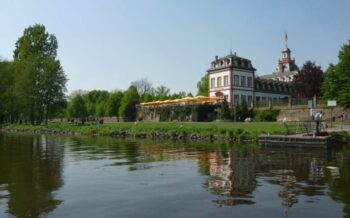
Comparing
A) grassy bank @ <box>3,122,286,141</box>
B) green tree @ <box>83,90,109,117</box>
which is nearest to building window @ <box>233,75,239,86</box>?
grassy bank @ <box>3,122,286,141</box>

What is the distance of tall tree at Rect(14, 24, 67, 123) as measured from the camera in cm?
6781

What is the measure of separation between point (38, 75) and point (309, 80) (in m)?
46.9

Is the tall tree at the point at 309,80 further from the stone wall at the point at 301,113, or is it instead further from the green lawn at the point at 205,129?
the green lawn at the point at 205,129

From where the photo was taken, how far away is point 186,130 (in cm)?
4175

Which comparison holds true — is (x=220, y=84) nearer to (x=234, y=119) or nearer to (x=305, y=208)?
(x=234, y=119)

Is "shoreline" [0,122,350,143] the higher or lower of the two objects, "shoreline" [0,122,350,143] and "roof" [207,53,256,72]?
the lower

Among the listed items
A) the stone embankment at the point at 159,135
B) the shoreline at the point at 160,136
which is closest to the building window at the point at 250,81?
the stone embankment at the point at 159,135

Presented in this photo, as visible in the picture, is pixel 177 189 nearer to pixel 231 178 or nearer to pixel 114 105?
pixel 231 178

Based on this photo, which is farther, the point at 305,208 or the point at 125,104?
the point at 125,104

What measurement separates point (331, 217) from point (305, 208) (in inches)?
35.0

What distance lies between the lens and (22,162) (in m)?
20.0

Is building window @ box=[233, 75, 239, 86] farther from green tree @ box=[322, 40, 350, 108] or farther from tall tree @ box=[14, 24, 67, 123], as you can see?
green tree @ box=[322, 40, 350, 108]

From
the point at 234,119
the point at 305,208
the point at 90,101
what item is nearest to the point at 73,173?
the point at 305,208

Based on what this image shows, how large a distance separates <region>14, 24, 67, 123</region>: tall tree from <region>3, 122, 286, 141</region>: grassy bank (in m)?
5.19
